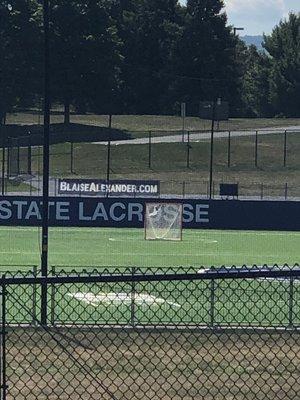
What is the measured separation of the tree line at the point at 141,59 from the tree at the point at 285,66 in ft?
0.26

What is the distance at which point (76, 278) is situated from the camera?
766 cm

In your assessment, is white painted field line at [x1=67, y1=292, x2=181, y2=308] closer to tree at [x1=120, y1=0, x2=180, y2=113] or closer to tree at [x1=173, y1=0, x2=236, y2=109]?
tree at [x1=173, y1=0, x2=236, y2=109]

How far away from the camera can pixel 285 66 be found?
3420 inches

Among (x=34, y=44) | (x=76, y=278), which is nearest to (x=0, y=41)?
(x=34, y=44)

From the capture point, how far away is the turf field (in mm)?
31141

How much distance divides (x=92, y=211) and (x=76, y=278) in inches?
Answer: 1369

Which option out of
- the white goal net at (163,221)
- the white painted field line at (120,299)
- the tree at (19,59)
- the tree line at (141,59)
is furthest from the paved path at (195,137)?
the white painted field line at (120,299)

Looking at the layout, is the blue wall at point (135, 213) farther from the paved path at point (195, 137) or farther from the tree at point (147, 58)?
the tree at point (147, 58)

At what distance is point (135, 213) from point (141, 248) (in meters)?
7.48

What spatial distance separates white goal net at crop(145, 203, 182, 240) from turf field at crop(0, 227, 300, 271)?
304 millimetres

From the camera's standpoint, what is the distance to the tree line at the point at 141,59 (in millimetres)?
66375

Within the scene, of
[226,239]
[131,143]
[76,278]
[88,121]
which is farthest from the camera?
[88,121]

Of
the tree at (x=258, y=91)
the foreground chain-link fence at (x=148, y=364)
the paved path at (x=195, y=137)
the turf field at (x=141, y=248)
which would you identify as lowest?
the turf field at (x=141, y=248)

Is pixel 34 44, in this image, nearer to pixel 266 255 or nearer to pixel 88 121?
pixel 88 121
